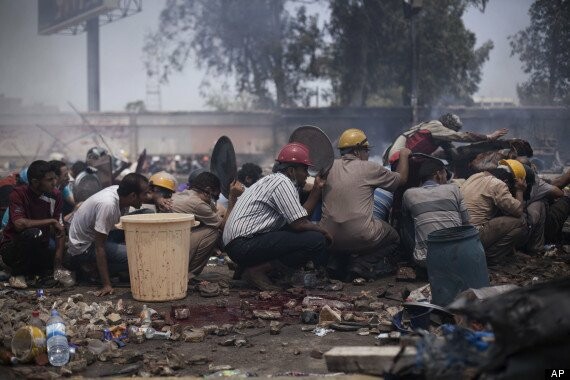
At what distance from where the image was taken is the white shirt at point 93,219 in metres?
6.47

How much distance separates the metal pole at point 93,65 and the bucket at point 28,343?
109 ft

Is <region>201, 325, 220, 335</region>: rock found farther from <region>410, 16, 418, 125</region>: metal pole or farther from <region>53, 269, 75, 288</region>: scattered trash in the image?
<region>410, 16, 418, 125</region>: metal pole

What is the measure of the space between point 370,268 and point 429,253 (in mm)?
1636

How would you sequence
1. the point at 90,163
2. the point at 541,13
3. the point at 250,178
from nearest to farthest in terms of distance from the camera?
the point at 250,178 < the point at 90,163 < the point at 541,13

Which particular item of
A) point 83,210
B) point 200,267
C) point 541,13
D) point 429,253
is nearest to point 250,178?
point 200,267

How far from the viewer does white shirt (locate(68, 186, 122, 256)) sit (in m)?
6.47

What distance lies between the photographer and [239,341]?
16.1 feet

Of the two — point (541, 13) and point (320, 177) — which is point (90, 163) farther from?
point (541, 13)

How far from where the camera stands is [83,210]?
671 cm

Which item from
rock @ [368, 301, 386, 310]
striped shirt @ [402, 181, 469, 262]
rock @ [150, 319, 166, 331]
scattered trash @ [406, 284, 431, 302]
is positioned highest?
striped shirt @ [402, 181, 469, 262]

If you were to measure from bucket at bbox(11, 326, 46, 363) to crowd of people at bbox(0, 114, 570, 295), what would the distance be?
1902mm

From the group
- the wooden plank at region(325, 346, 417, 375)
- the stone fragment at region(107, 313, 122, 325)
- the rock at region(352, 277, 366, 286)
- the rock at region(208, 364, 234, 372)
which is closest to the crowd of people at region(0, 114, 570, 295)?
the rock at region(352, 277, 366, 286)

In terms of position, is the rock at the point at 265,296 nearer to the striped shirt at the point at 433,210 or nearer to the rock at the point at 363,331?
the rock at the point at 363,331

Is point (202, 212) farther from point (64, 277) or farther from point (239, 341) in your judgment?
point (239, 341)
